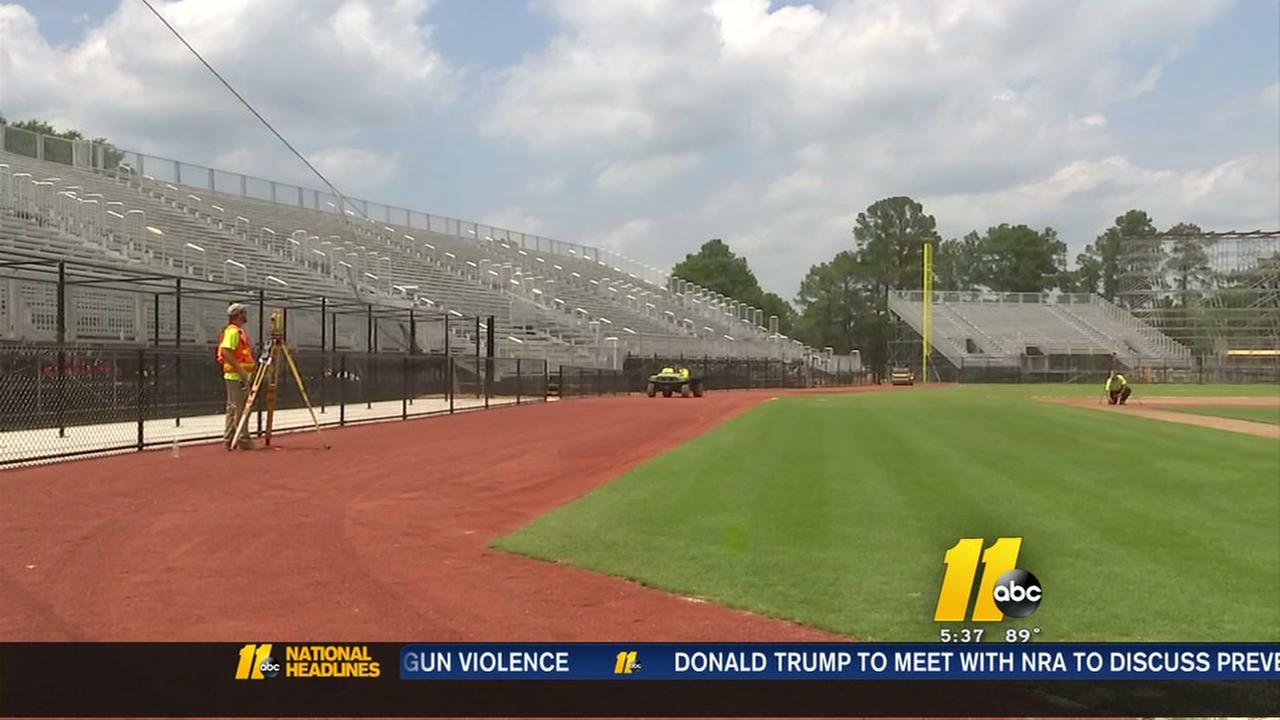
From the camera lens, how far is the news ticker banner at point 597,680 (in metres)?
4.69

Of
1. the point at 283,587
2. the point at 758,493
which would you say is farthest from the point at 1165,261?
the point at 283,587

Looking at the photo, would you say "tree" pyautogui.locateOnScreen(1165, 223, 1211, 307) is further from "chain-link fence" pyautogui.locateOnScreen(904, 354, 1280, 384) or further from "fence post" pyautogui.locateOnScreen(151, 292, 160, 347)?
"fence post" pyautogui.locateOnScreen(151, 292, 160, 347)

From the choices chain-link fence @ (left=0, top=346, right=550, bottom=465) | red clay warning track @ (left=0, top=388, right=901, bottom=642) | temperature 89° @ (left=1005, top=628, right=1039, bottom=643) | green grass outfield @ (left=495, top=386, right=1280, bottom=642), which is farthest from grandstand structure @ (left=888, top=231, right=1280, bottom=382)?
temperature 89° @ (left=1005, top=628, right=1039, bottom=643)

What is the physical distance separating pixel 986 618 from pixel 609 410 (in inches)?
1190

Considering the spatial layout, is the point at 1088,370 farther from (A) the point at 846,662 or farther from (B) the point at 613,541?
(A) the point at 846,662

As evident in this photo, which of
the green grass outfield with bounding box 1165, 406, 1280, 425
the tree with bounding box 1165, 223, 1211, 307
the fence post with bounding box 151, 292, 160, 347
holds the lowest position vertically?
the green grass outfield with bounding box 1165, 406, 1280, 425

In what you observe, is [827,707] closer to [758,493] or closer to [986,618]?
[986,618]

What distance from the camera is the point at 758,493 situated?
43.3ft

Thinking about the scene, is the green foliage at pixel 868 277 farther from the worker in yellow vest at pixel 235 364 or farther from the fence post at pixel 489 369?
the worker in yellow vest at pixel 235 364

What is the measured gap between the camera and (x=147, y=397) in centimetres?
2088

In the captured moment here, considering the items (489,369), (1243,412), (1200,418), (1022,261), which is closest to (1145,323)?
(1022,261)

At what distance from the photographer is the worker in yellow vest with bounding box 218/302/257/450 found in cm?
1561

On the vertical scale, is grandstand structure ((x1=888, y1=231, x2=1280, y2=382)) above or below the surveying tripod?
above

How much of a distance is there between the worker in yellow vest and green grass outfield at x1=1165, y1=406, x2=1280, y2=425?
28881 millimetres
